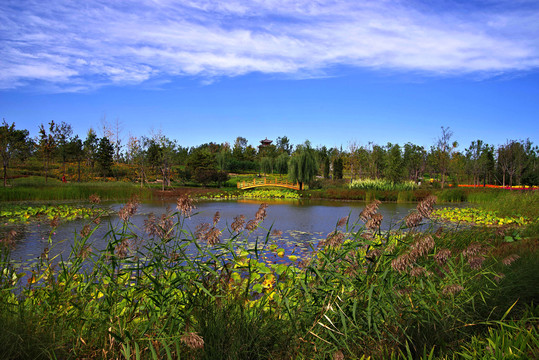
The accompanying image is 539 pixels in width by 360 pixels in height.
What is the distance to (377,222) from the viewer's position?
2506mm

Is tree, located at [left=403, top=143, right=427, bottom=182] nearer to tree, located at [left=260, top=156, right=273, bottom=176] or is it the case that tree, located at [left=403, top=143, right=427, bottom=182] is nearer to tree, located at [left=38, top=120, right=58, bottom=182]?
tree, located at [left=260, top=156, right=273, bottom=176]

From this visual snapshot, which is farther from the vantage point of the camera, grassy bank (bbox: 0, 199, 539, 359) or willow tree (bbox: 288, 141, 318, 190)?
willow tree (bbox: 288, 141, 318, 190)

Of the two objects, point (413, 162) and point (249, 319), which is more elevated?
point (413, 162)

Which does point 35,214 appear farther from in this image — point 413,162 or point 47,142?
point 413,162

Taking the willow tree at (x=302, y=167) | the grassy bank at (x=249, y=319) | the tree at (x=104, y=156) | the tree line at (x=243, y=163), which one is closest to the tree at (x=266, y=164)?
the tree line at (x=243, y=163)

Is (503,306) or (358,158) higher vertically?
(358,158)

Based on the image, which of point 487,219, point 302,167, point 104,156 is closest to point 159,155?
point 104,156

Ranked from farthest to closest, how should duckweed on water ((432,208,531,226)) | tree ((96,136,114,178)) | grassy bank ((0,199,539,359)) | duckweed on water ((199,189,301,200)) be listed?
tree ((96,136,114,178)), duckweed on water ((199,189,301,200)), duckweed on water ((432,208,531,226)), grassy bank ((0,199,539,359))

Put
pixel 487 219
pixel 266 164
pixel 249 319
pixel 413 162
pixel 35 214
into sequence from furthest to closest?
1. pixel 266 164
2. pixel 413 162
3. pixel 35 214
4. pixel 487 219
5. pixel 249 319

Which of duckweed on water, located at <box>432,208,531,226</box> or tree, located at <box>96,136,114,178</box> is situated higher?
tree, located at <box>96,136,114,178</box>

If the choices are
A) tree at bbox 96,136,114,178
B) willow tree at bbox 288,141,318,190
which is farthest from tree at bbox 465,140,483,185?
tree at bbox 96,136,114,178

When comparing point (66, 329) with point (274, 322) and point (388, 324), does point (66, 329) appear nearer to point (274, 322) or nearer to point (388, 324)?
point (274, 322)

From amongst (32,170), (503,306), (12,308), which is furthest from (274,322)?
(32,170)

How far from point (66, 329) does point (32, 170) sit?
127 feet
